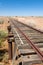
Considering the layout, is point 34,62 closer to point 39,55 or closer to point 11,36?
point 39,55

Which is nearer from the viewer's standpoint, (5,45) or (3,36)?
(5,45)

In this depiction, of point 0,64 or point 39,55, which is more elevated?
point 39,55

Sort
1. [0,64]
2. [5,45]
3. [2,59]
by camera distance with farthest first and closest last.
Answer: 1. [5,45]
2. [2,59]
3. [0,64]

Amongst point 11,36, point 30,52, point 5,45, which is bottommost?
point 5,45

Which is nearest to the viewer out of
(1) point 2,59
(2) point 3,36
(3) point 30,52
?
(3) point 30,52

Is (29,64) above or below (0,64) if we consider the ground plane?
above

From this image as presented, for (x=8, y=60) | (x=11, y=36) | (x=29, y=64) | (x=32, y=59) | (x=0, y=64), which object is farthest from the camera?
(x=8, y=60)

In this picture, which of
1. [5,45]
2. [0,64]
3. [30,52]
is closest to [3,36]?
[5,45]

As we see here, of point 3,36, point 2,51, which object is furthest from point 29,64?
point 3,36

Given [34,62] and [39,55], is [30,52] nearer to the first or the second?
[39,55]
